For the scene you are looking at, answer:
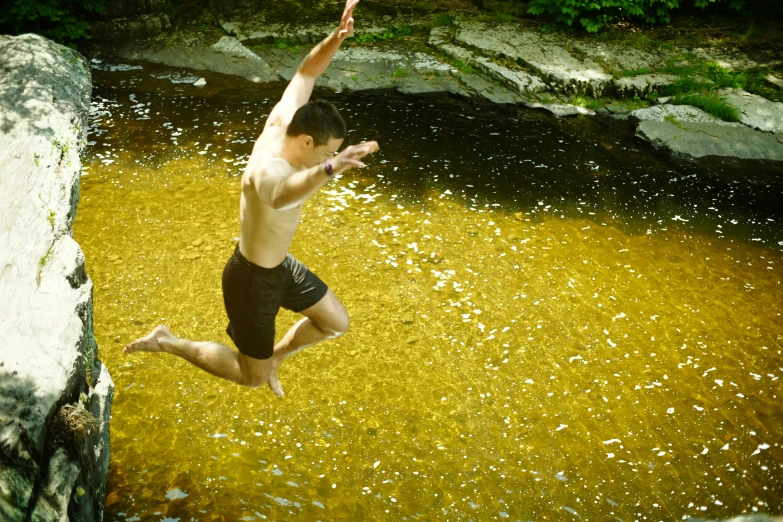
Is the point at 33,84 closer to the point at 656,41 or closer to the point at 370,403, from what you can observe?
the point at 370,403

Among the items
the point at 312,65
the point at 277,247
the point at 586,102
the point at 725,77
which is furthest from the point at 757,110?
the point at 277,247

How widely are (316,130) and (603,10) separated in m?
7.74

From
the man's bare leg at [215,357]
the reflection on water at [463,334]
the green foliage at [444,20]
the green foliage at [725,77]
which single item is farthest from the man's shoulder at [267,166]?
the green foliage at [444,20]

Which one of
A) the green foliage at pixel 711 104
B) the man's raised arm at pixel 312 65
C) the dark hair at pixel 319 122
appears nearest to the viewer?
the dark hair at pixel 319 122

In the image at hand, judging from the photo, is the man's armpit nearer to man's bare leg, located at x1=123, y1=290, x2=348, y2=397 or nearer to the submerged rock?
man's bare leg, located at x1=123, y1=290, x2=348, y2=397

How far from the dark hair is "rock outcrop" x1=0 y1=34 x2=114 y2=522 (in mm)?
1363

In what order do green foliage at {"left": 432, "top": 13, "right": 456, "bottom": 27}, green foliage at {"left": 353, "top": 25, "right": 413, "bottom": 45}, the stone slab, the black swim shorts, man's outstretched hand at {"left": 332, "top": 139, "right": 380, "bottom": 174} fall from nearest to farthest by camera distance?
1. man's outstretched hand at {"left": 332, "top": 139, "right": 380, "bottom": 174}
2. the black swim shorts
3. the stone slab
4. green foliage at {"left": 353, "top": 25, "right": 413, "bottom": 45}
5. green foliage at {"left": 432, "top": 13, "right": 456, "bottom": 27}

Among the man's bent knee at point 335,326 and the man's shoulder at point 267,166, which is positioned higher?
the man's shoulder at point 267,166

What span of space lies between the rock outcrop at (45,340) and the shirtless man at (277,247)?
54 centimetres

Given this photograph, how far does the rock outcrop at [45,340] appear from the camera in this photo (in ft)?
8.66

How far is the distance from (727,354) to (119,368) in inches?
151

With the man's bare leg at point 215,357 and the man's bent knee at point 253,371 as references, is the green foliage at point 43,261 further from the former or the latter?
the man's bent knee at point 253,371

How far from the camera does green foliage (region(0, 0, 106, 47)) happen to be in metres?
8.53

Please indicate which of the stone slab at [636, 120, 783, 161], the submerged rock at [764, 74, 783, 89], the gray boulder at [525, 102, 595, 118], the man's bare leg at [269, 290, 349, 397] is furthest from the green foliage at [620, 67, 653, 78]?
the man's bare leg at [269, 290, 349, 397]
